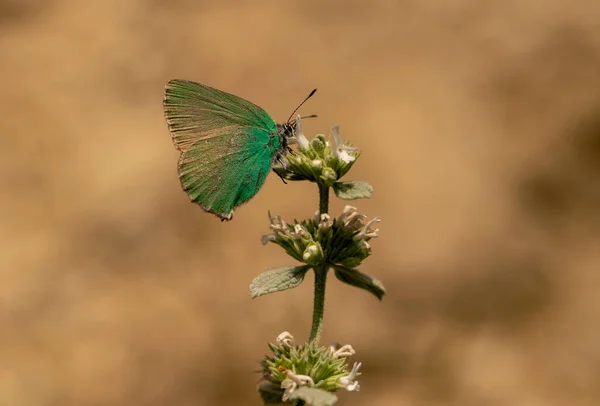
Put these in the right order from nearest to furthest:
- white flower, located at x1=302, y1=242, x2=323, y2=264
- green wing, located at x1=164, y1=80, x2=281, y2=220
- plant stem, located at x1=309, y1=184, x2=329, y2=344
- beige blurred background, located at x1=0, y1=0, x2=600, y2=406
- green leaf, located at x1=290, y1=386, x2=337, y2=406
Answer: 1. green leaf, located at x1=290, y1=386, x2=337, y2=406
2. plant stem, located at x1=309, y1=184, x2=329, y2=344
3. white flower, located at x1=302, y1=242, x2=323, y2=264
4. green wing, located at x1=164, y1=80, x2=281, y2=220
5. beige blurred background, located at x1=0, y1=0, x2=600, y2=406

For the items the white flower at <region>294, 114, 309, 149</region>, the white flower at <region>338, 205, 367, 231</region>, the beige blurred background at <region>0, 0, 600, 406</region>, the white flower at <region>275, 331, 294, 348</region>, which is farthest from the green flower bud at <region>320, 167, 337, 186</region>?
the beige blurred background at <region>0, 0, 600, 406</region>

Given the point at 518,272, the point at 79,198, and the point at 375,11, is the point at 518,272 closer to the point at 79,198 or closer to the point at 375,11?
the point at 375,11

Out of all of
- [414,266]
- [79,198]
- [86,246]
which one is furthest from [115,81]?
[414,266]

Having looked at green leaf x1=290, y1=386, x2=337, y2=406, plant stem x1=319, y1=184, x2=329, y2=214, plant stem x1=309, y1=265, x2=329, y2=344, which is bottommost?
green leaf x1=290, y1=386, x2=337, y2=406

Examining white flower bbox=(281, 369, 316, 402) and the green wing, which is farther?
the green wing

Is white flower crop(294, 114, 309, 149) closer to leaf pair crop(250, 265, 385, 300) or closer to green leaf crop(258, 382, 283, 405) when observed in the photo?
leaf pair crop(250, 265, 385, 300)

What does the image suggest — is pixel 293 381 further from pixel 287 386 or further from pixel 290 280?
pixel 290 280

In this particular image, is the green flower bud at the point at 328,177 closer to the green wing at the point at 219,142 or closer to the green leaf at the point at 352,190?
the green leaf at the point at 352,190
